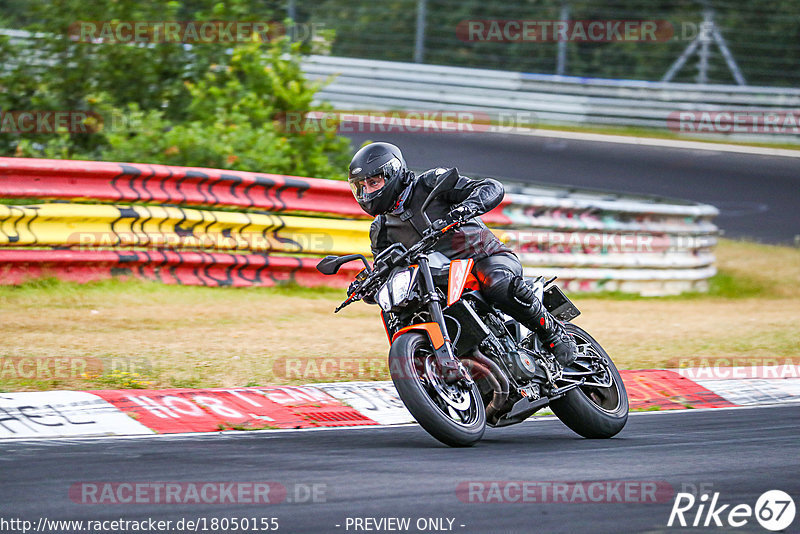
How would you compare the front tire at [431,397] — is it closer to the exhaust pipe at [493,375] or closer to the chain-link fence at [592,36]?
the exhaust pipe at [493,375]

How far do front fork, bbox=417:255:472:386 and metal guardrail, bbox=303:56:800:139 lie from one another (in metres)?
16.2

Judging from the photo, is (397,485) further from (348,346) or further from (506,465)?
(348,346)

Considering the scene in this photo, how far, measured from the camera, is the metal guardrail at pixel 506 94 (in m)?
21.5

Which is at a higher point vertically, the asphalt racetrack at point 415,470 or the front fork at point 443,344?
the front fork at point 443,344

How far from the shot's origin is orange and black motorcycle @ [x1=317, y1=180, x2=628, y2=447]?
5438mm

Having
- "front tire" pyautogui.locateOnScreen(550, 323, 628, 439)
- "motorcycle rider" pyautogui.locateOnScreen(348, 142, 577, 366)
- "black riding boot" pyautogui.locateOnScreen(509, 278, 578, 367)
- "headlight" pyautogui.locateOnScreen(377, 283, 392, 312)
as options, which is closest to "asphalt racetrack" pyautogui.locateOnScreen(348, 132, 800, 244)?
"front tire" pyautogui.locateOnScreen(550, 323, 628, 439)

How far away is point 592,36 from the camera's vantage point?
24.5m

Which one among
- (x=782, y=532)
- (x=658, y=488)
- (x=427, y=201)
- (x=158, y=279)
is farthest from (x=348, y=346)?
(x=782, y=532)

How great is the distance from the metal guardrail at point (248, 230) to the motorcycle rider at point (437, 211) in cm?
440

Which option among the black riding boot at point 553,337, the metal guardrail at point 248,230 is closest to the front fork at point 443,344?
the black riding boot at point 553,337

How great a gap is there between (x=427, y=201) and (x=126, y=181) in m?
4.80

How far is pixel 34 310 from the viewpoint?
29.5 ft

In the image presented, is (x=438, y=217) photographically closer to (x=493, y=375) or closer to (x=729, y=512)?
(x=493, y=375)

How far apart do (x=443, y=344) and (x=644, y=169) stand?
1393cm
